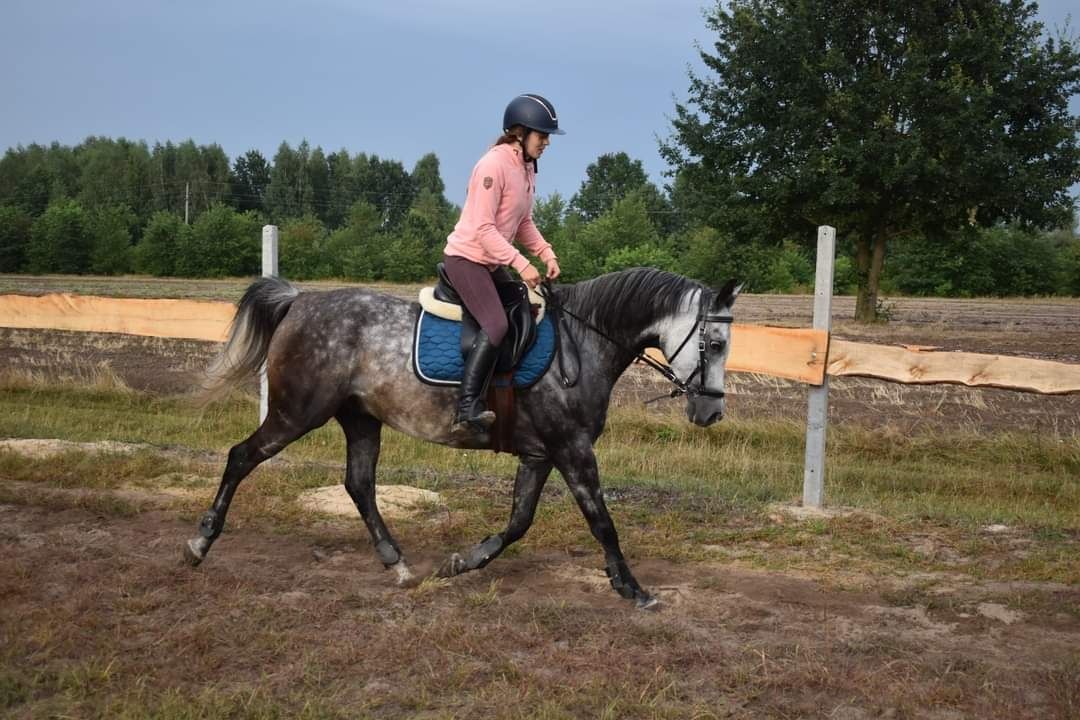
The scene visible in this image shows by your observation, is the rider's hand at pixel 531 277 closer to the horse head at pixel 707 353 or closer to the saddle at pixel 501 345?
the saddle at pixel 501 345

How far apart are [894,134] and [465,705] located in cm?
2337

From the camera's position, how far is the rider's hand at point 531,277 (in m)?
5.59

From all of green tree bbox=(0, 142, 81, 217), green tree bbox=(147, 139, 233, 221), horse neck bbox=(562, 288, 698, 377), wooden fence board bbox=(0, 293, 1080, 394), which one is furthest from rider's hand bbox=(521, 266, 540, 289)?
green tree bbox=(147, 139, 233, 221)

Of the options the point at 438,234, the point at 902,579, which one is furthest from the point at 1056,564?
the point at 438,234

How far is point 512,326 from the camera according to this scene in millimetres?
5723

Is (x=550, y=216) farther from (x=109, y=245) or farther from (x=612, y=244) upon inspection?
(x=109, y=245)

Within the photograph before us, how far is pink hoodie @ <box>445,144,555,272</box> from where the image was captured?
217 inches

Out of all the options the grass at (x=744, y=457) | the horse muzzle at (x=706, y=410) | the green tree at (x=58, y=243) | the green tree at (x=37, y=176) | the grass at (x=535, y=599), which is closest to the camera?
the grass at (x=535, y=599)

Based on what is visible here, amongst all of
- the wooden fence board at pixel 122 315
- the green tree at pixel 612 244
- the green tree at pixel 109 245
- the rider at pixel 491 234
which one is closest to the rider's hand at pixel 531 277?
the rider at pixel 491 234

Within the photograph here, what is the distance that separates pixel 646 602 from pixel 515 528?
91cm

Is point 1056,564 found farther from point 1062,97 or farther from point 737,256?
point 737,256

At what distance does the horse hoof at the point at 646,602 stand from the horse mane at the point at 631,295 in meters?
1.54

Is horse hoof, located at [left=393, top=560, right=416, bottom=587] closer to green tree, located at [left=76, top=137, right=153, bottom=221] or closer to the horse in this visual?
the horse

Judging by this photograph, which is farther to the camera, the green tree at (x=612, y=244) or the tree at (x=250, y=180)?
the tree at (x=250, y=180)
